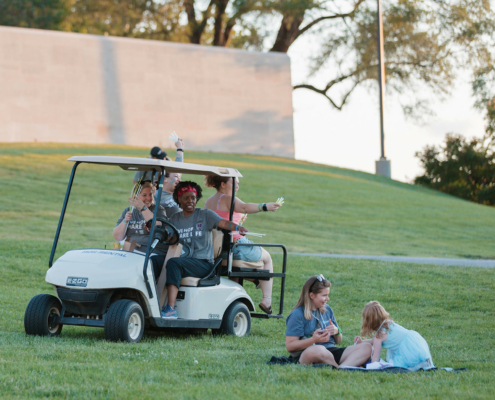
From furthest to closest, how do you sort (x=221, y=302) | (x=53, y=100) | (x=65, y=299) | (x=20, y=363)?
(x=53, y=100) → (x=221, y=302) → (x=65, y=299) → (x=20, y=363)

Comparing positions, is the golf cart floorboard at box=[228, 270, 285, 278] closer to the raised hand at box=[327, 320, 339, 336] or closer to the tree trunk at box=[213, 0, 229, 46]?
the raised hand at box=[327, 320, 339, 336]

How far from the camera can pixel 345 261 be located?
12.6m

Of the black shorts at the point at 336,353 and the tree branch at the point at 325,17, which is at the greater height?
the tree branch at the point at 325,17

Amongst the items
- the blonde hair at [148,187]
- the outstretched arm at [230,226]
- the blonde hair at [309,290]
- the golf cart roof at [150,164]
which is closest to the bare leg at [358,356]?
the blonde hair at [309,290]

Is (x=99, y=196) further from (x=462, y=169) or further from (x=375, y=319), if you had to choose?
(x=462, y=169)

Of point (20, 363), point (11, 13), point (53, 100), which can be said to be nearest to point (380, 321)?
point (20, 363)

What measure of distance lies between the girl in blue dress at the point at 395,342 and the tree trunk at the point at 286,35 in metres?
33.0

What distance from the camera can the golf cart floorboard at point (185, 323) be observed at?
6.62 m

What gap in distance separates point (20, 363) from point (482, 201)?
102ft

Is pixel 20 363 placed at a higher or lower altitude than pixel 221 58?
lower

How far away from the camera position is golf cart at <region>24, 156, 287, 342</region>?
636cm

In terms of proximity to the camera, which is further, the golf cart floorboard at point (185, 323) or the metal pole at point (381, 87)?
the metal pole at point (381, 87)

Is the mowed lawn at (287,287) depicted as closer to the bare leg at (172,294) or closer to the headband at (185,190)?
the bare leg at (172,294)

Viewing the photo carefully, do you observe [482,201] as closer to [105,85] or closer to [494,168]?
[494,168]
